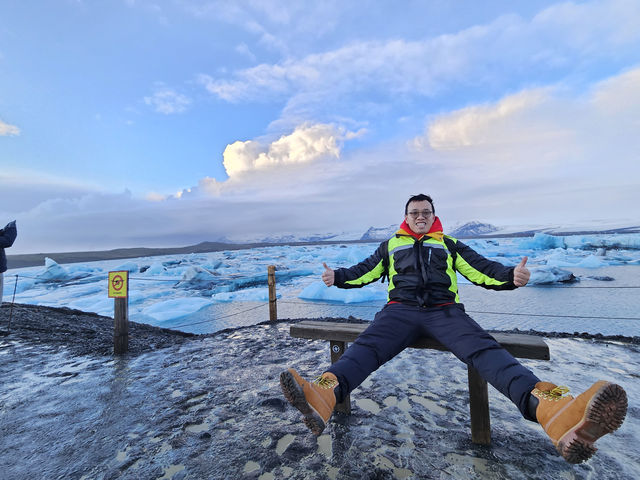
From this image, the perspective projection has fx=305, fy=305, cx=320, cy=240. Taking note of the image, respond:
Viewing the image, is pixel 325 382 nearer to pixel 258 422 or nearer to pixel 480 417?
pixel 258 422

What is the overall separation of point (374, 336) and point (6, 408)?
2.80 metres

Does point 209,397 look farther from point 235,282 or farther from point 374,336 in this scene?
point 235,282

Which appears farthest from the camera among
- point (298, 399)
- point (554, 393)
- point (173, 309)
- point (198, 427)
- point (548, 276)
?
point (548, 276)

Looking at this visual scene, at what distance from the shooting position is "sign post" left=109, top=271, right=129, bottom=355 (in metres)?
3.61

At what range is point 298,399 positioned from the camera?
1.33 metres

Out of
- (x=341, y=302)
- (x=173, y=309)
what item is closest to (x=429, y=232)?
(x=341, y=302)

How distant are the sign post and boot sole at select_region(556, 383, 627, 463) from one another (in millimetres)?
4041

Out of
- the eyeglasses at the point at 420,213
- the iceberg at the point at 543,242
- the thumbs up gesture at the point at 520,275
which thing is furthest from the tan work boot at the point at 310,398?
the iceberg at the point at 543,242

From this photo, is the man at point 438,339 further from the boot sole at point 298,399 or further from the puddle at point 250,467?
the puddle at point 250,467

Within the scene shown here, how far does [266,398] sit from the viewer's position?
7.63ft

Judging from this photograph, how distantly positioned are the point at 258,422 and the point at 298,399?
87cm

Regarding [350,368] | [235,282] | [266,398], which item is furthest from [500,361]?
[235,282]

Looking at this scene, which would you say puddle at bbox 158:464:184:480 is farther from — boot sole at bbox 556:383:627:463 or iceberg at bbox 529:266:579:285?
iceberg at bbox 529:266:579:285

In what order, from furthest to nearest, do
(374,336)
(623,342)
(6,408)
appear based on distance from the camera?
(623,342) → (6,408) → (374,336)
